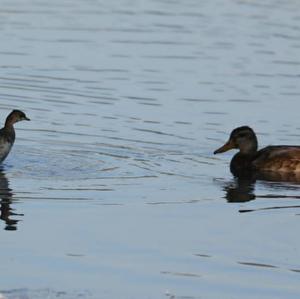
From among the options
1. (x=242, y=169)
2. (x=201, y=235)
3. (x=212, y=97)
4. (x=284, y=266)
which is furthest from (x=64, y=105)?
(x=284, y=266)

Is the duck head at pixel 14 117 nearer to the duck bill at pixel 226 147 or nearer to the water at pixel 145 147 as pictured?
the water at pixel 145 147

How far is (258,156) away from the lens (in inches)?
766

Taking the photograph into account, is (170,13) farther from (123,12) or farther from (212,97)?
(212,97)

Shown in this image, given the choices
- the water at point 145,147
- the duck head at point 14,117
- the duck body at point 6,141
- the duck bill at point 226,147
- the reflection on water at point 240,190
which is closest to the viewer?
the water at point 145,147

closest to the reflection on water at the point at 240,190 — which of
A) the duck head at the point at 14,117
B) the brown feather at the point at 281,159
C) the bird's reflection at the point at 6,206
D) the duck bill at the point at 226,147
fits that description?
the brown feather at the point at 281,159

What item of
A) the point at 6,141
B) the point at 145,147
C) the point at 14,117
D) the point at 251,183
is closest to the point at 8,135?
the point at 6,141

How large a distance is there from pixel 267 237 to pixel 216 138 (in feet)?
22.1

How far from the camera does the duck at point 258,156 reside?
19.0 m

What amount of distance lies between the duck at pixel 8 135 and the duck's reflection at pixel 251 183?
124 inches

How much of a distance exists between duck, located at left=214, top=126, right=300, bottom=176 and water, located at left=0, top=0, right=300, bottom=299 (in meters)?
0.29

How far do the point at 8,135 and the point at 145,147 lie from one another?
2.03 meters

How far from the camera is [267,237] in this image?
13812mm

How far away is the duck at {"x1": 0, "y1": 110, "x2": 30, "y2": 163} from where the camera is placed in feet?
60.4

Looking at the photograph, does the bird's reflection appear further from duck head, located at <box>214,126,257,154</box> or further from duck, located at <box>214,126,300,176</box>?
duck head, located at <box>214,126,257,154</box>
